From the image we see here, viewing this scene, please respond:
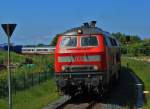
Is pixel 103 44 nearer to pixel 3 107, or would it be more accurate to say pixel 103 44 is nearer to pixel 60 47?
pixel 60 47

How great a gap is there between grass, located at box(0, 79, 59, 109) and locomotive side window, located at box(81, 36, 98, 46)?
10.4 ft

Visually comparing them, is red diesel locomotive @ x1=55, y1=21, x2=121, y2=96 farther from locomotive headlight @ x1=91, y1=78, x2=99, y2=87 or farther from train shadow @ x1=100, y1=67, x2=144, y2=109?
train shadow @ x1=100, y1=67, x2=144, y2=109

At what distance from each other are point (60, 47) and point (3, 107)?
13.4ft

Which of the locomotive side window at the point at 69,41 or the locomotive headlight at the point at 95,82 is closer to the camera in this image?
the locomotive headlight at the point at 95,82

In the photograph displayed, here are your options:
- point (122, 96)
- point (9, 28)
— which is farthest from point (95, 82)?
point (9, 28)

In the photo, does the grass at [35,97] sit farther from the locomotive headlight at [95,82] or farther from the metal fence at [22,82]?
the locomotive headlight at [95,82]

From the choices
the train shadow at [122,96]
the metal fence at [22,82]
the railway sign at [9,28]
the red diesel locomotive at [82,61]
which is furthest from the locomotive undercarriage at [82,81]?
the railway sign at [9,28]

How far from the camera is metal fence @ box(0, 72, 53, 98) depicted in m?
28.2

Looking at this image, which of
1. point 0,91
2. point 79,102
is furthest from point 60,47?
point 0,91

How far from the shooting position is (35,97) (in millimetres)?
27453

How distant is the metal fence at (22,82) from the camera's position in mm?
28203

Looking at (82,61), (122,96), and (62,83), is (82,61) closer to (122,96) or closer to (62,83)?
(62,83)

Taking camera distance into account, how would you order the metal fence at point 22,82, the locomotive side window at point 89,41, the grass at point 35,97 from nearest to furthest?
1. the grass at point 35,97
2. the locomotive side window at point 89,41
3. the metal fence at point 22,82

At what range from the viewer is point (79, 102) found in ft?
82.0
